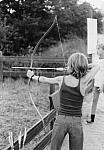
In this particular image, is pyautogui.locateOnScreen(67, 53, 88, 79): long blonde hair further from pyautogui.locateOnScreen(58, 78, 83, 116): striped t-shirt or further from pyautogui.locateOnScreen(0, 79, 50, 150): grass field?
pyautogui.locateOnScreen(0, 79, 50, 150): grass field

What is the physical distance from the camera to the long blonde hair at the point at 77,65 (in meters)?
2.92

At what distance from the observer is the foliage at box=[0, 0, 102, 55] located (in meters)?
11.6

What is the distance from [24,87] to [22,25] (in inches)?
140

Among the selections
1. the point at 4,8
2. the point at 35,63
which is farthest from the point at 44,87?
the point at 4,8

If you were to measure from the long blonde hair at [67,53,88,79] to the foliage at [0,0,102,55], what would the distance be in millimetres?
8602

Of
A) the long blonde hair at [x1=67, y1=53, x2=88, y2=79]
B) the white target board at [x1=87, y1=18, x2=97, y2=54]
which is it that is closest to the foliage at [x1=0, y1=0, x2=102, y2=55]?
the white target board at [x1=87, y1=18, x2=97, y2=54]

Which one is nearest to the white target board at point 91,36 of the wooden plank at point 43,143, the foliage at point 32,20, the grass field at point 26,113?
the grass field at point 26,113

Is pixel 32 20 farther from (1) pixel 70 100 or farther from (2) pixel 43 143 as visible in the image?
(1) pixel 70 100

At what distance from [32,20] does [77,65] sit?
8931mm

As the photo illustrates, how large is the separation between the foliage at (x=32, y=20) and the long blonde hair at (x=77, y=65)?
860cm

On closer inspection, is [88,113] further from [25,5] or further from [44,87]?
[25,5]

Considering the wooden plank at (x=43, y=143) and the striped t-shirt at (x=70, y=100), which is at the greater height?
the striped t-shirt at (x=70, y=100)

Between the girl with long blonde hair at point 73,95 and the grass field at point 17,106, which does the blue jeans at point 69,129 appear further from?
the grass field at point 17,106

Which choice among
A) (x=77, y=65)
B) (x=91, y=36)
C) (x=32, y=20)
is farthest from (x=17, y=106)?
(x=32, y=20)
